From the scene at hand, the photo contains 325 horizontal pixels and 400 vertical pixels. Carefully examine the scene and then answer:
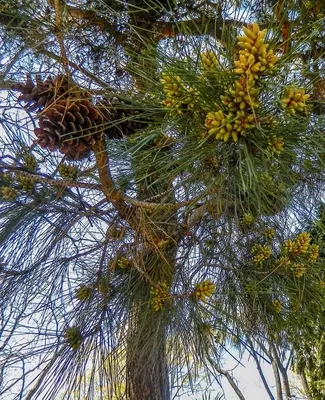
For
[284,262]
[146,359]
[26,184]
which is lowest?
[146,359]

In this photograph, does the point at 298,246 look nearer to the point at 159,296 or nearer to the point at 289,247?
the point at 289,247

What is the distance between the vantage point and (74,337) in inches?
23.9

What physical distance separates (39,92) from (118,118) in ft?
0.30

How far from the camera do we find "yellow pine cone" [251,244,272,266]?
667 mm

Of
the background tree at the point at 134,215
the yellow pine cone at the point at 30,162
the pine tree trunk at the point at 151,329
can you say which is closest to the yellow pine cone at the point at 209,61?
the background tree at the point at 134,215

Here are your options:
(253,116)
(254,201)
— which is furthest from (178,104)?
(254,201)

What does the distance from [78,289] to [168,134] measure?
0.33 metres

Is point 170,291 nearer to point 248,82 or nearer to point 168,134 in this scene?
point 168,134

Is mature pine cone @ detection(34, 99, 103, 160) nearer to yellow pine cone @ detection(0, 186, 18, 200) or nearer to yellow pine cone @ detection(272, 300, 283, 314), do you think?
yellow pine cone @ detection(0, 186, 18, 200)

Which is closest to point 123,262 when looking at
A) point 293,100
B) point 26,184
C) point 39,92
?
point 26,184

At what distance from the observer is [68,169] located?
601 mm

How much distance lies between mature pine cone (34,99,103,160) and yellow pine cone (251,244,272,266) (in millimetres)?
326

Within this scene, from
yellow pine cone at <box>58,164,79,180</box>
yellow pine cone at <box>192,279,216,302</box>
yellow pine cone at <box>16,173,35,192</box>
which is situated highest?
yellow pine cone at <box>16,173,35,192</box>

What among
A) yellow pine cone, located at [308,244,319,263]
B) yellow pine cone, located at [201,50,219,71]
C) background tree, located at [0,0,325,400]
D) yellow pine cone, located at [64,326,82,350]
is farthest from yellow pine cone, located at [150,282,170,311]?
yellow pine cone, located at [201,50,219,71]
